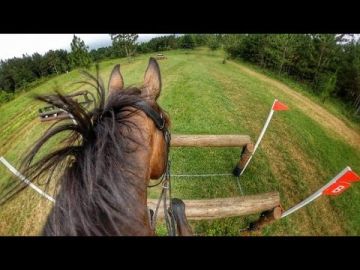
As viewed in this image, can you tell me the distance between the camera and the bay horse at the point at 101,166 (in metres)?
1.06

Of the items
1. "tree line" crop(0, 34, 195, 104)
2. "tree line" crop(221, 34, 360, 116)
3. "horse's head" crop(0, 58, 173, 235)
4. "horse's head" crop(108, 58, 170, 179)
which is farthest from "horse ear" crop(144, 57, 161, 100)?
"tree line" crop(221, 34, 360, 116)

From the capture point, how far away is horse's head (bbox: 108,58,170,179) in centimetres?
142

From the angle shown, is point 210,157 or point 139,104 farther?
point 210,157

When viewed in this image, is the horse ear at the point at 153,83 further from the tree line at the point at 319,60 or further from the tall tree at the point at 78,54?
the tall tree at the point at 78,54

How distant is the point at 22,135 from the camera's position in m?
9.99

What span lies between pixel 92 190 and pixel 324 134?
11.5m

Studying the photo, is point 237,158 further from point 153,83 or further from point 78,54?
point 78,54

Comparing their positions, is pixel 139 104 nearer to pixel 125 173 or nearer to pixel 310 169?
pixel 125 173

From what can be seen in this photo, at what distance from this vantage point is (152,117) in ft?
4.79

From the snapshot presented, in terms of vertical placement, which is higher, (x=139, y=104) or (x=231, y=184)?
(x=139, y=104)
